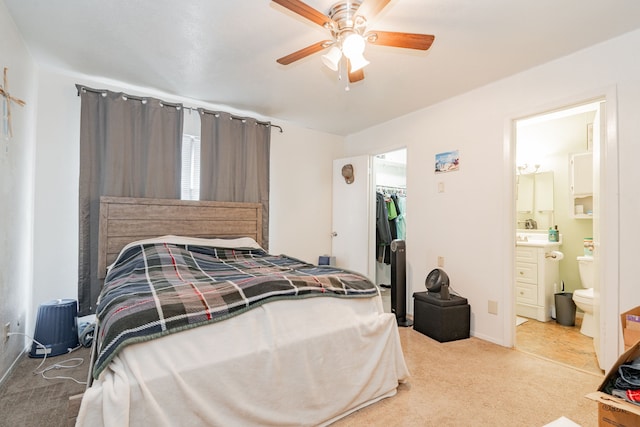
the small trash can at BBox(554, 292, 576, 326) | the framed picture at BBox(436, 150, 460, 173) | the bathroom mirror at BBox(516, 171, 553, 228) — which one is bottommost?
the small trash can at BBox(554, 292, 576, 326)

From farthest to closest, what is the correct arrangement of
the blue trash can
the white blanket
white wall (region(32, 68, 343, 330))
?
white wall (region(32, 68, 343, 330))
the blue trash can
the white blanket

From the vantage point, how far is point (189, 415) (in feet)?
3.95

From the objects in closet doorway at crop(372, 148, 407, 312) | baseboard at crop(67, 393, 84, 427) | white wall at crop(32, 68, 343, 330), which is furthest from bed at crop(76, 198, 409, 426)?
closet doorway at crop(372, 148, 407, 312)

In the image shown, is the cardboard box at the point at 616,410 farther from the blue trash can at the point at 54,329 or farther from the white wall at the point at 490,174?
the blue trash can at the point at 54,329

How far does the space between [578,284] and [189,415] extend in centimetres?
419

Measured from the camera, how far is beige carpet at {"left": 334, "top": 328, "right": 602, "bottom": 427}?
1.66 meters

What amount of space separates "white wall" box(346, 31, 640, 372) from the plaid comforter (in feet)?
4.95

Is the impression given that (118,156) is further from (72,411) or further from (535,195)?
(535,195)

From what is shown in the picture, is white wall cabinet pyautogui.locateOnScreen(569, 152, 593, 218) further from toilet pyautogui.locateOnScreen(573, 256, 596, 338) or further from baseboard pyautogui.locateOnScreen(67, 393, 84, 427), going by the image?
baseboard pyautogui.locateOnScreen(67, 393, 84, 427)

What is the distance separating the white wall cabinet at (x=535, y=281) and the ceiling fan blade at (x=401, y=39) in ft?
9.28

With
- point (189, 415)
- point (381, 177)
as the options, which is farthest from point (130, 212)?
point (381, 177)

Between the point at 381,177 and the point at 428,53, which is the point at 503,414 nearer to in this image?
the point at 428,53

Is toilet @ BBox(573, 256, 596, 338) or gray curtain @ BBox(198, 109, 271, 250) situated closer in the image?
toilet @ BBox(573, 256, 596, 338)

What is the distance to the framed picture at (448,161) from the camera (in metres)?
3.09
